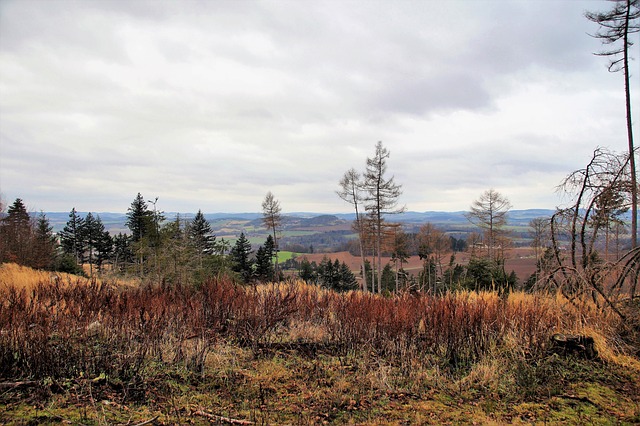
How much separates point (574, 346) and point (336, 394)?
14.3 feet

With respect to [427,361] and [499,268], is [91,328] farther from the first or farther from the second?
[499,268]

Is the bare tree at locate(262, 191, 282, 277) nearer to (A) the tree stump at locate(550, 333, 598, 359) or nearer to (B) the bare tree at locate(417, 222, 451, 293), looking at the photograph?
(B) the bare tree at locate(417, 222, 451, 293)

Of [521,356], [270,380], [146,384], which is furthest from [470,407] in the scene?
[146,384]

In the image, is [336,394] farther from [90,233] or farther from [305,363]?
[90,233]

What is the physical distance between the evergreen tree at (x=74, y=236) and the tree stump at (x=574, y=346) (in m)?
58.0

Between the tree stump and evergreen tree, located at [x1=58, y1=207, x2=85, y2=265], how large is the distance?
190ft

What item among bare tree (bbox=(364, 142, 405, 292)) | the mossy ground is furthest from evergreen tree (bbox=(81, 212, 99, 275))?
the mossy ground

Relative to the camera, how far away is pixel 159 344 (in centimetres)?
495

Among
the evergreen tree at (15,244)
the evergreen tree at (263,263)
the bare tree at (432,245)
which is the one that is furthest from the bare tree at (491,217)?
the evergreen tree at (15,244)

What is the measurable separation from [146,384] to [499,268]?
26.8m

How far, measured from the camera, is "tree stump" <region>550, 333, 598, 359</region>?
18.6ft

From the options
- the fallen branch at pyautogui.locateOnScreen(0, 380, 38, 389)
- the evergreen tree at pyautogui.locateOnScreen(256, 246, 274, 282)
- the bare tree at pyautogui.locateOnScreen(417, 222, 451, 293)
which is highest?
the fallen branch at pyautogui.locateOnScreen(0, 380, 38, 389)

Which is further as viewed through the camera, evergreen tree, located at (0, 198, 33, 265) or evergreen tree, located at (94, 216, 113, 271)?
evergreen tree, located at (94, 216, 113, 271)

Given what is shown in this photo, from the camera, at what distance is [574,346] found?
5.72 meters
